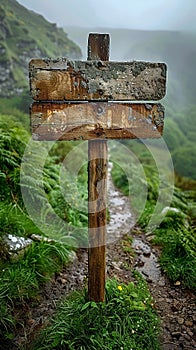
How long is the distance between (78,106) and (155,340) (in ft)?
8.24

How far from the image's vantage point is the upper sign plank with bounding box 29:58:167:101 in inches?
98.0

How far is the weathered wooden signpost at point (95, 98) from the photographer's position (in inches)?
99.2

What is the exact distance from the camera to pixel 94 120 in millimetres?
2607

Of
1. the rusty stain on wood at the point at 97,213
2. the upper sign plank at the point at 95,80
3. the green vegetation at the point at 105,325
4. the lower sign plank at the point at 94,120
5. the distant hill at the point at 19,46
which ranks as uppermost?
the distant hill at the point at 19,46

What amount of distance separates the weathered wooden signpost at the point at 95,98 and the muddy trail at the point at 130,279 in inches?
74.5

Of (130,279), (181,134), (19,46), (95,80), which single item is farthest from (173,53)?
(95,80)

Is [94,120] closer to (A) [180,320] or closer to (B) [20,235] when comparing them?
(B) [20,235]

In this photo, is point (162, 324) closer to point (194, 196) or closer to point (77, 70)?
point (77, 70)

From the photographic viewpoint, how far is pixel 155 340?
10.7ft

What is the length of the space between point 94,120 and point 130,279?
2668 mm

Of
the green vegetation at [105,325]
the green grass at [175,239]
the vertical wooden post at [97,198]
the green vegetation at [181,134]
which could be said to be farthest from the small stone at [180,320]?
the green vegetation at [181,134]

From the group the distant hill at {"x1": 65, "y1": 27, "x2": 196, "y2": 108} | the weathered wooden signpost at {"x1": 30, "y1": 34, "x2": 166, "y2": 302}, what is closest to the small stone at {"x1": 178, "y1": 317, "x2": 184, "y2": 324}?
the weathered wooden signpost at {"x1": 30, "y1": 34, "x2": 166, "y2": 302}

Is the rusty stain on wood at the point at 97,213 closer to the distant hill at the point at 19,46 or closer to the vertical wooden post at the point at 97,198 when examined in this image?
the vertical wooden post at the point at 97,198

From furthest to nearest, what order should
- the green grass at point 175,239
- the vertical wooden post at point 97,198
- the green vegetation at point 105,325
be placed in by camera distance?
the green grass at point 175,239 < the green vegetation at point 105,325 < the vertical wooden post at point 97,198
